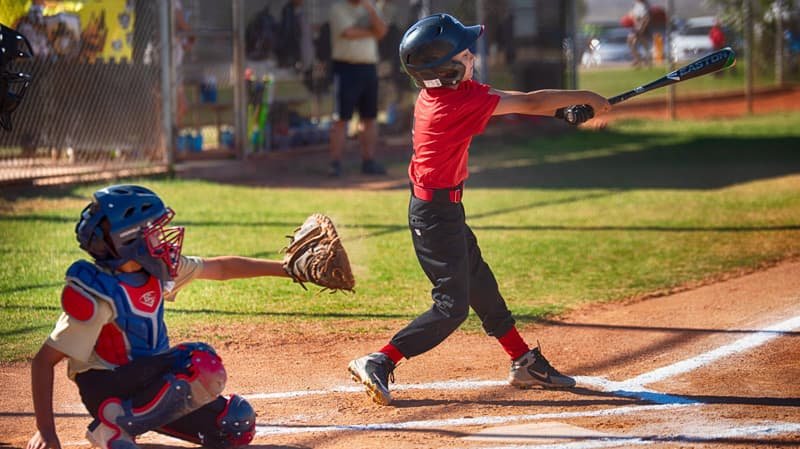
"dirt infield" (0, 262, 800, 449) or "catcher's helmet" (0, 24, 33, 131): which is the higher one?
"catcher's helmet" (0, 24, 33, 131)

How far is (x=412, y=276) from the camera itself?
7980 mm

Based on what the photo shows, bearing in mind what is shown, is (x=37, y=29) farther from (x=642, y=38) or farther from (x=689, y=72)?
(x=642, y=38)

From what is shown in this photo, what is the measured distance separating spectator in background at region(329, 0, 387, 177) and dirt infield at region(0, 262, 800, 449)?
7.18 metres

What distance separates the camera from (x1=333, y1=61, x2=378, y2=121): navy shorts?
13.7 meters

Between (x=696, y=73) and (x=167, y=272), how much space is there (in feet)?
8.99

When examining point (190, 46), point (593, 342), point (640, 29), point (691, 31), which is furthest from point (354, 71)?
point (691, 31)

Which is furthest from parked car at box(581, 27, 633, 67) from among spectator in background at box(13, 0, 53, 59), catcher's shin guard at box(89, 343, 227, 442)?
catcher's shin guard at box(89, 343, 227, 442)

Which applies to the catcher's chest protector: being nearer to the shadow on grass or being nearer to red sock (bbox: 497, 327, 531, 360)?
red sock (bbox: 497, 327, 531, 360)

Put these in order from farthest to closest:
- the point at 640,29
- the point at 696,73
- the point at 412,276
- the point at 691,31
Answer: the point at 691,31, the point at 640,29, the point at 412,276, the point at 696,73

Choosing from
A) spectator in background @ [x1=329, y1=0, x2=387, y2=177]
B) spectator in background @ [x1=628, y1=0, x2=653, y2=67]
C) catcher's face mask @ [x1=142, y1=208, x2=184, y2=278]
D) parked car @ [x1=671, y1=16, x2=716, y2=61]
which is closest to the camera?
catcher's face mask @ [x1=142, y1=208, x2=184, y2=278]

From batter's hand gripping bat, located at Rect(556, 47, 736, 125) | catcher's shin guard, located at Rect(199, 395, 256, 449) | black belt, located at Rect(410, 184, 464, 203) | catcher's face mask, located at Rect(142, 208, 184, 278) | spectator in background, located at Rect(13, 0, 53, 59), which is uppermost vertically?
spectator in background, located at Rect(13, 0, 53, 59)

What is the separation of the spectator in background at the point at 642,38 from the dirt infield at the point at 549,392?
20996 millimetres

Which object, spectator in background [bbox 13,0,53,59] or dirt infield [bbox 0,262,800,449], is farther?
spectator in background [bbox 13,0,53,59]

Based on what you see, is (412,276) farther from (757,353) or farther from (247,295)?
(757,353)
